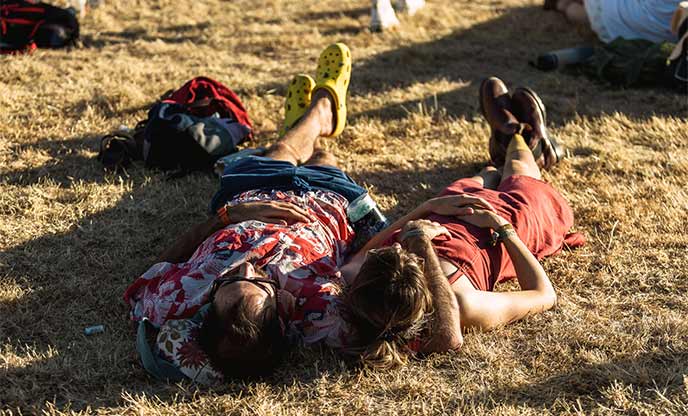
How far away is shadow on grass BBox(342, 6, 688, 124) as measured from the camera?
6.38 meters

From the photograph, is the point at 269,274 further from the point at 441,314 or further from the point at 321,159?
the point at 321,159

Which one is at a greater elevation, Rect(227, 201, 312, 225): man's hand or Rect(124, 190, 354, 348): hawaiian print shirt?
Rect(227, 201, 312, 225): man's hand

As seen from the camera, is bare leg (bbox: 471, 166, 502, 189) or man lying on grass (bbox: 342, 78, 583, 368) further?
bare leg (bbox: 471, 166, 502, 189)

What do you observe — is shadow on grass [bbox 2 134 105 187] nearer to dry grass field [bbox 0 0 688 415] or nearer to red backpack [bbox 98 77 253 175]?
dry grass field [bbox 0 0 688 415]

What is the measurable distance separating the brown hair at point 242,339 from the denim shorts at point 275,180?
3.97ft

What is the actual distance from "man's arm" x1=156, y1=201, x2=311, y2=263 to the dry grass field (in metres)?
0.32

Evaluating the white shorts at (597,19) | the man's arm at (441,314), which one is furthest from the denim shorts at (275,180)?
the white shorts at (597,19)

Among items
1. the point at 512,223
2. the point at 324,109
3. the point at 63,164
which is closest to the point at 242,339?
the point at 512,223

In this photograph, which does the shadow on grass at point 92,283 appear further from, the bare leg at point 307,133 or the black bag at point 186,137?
the bare leg at point 307,133

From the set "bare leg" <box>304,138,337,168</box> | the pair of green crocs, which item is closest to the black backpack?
the pair of green crocs

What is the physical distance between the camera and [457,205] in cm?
402

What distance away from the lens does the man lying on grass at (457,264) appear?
3.27m

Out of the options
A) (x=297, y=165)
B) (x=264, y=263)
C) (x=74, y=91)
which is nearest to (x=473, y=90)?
(x=297, y=165)

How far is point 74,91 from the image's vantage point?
21.1 ft
